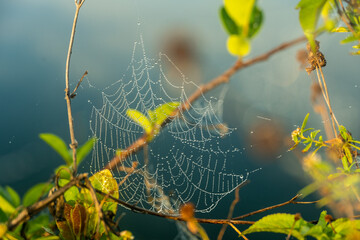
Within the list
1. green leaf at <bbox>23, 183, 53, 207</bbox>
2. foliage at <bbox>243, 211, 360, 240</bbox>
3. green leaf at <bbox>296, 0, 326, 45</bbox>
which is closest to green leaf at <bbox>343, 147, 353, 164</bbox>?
foliage at <bbox>243, 211, 360, 240</bbox>

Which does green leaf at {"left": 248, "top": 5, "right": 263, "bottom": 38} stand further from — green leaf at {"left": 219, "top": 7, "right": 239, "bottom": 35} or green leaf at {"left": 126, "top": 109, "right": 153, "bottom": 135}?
green leaf at {"left": 126, "top": 109, "right": 153, "bottom": 135}

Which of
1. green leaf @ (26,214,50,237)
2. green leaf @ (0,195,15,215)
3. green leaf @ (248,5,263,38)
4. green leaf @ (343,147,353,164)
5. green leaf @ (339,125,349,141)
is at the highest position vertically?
green leaf @ (248,5,263,38)

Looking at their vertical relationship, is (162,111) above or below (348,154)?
above

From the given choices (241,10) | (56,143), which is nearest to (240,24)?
(241,10)

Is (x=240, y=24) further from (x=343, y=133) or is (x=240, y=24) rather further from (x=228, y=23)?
(x=343, y=133)

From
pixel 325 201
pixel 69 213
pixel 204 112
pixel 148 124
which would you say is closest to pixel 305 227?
pixel 325 201

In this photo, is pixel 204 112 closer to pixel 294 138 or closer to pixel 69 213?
pixel 294 138
